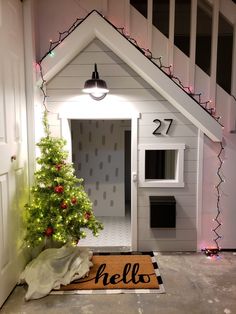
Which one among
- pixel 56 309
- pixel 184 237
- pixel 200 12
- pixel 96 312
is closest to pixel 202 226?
pixel 184 237

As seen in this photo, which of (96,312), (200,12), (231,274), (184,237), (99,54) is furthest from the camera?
(200,12)

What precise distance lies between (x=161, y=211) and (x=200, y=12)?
2.86 metres

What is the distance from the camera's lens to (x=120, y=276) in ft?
8.68

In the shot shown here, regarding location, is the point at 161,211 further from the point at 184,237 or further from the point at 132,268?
the point at 132,268

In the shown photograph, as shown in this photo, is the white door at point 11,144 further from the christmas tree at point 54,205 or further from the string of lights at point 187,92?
the string of lights at point 187,92

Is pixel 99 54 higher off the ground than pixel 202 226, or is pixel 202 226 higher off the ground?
pixel 99 54

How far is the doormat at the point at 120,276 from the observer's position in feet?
8.02

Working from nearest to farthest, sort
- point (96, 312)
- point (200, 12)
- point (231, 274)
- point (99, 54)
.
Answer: point (96, 312), point (231, 274), point (99, 54), point (200, 12)

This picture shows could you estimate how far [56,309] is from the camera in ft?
7.18

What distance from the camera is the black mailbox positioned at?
3100 mm

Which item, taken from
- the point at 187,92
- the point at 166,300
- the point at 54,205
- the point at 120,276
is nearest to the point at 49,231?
the point at 54,205

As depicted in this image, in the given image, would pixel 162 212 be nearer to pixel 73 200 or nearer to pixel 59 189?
pixel 73 200

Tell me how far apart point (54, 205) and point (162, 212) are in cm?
130

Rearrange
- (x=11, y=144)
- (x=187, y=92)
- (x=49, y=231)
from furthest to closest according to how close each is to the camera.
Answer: (x=187, y=92)
(x=49, y=231)
(x=11, y=144)
